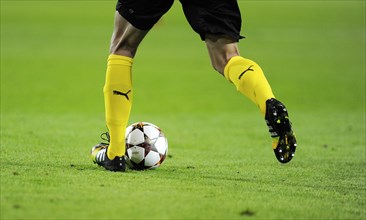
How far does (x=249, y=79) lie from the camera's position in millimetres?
4898

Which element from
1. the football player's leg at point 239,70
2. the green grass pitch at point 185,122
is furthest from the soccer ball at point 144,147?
the football player's leg at point 239,70

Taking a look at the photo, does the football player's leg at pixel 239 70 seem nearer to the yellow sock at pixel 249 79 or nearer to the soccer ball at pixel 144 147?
A: the yellow sock at pixel 249 79

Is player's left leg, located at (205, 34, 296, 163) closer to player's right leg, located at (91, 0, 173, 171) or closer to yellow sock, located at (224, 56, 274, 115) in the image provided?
yellow sock, located at (224, 56, 274, 115)

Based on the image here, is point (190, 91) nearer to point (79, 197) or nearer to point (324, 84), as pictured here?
point (324, 84)

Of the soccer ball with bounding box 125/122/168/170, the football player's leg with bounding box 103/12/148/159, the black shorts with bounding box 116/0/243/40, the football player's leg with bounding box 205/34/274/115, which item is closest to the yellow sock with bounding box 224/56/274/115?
the football player's leg with bounding box 205/34/274/115

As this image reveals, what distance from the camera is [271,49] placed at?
71.5 feet

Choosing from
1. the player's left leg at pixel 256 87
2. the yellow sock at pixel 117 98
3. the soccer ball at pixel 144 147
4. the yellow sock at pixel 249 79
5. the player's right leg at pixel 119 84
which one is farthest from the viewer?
the soccer ball at pixel 144 147

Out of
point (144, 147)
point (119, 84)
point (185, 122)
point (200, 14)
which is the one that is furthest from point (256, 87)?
point (185, 122)

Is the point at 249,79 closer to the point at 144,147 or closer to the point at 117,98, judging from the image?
the point at 117,98

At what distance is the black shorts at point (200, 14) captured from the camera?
4.95 m

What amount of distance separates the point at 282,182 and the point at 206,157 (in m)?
1.84

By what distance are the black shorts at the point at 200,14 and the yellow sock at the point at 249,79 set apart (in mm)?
189

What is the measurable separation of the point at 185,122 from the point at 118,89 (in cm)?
544

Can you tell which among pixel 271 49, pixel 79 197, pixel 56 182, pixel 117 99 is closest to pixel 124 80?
pixel 117 99
